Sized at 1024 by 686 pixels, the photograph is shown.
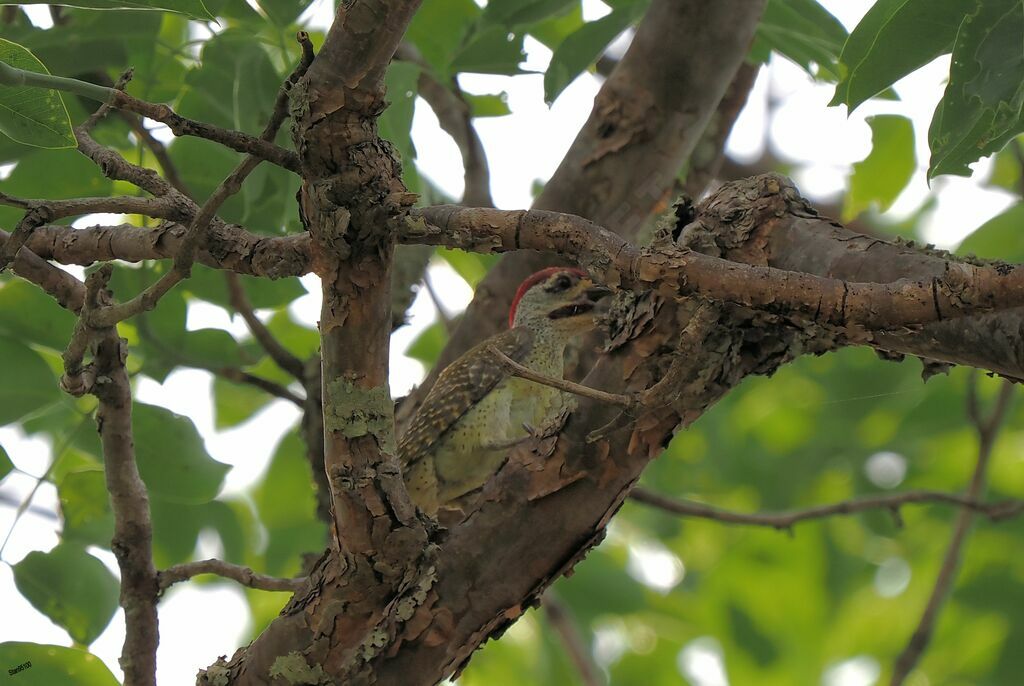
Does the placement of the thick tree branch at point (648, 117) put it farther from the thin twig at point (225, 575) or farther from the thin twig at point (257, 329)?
the thin twig at point (225, 575)

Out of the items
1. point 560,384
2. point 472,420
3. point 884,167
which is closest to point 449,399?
point 472,420

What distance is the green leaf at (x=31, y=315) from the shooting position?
2.97m

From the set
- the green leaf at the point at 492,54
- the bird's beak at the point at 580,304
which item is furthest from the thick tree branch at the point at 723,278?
the bird's beak at the point at 580,304

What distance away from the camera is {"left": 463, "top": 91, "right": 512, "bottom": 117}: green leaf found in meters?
3.87

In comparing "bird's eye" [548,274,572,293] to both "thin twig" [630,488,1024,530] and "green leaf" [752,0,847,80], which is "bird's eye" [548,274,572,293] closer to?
"thin twig" [630,488,1024,530]

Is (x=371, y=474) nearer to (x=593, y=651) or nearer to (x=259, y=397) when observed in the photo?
(x=259, y=397)

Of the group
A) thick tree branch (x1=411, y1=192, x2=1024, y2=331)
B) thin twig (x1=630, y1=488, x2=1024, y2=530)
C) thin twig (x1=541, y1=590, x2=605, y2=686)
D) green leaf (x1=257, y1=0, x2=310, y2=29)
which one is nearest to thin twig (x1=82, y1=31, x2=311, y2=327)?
thick tree branch (x1=411, y1=192, x2=1024, y2=331)

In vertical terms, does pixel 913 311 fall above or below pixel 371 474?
below

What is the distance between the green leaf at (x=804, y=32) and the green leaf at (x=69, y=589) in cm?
234

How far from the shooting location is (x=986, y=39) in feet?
5.46

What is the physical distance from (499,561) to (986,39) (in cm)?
135

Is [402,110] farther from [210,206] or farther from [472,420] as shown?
[472,420]

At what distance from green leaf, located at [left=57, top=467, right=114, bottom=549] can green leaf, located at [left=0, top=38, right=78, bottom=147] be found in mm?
1349

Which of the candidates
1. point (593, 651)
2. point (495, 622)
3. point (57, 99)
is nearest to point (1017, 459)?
point (593, 651)
